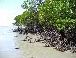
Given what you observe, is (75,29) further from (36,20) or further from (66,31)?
(36,20)

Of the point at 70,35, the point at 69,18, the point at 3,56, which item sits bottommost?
the point at 3,56

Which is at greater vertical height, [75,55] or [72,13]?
[72,13]

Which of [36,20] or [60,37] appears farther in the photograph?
[36,20]

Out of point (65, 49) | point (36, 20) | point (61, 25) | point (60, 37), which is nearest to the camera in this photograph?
point (65, 49)

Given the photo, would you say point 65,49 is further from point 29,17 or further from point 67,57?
point 29,17

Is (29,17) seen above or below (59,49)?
above

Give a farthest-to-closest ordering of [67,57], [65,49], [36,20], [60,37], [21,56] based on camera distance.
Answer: [36,20] → [60,37] → [65,49] → [21,56] → [67,57]

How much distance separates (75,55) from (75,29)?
5291mm

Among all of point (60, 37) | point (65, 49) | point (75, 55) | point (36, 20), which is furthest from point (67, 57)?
point (36, 20)

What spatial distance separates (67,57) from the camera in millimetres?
22594

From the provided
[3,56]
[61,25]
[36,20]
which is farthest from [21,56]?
[36,20]

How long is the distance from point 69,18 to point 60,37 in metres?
4.12

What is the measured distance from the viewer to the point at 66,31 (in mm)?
28531

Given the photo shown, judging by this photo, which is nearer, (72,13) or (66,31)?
(72,13)
